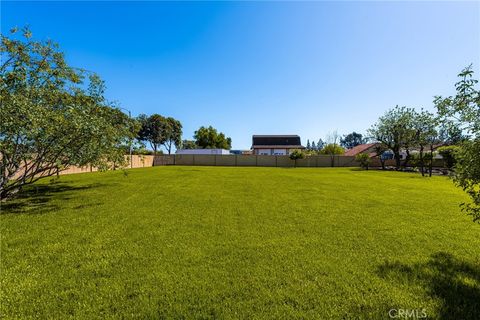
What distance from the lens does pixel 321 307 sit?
2.46m

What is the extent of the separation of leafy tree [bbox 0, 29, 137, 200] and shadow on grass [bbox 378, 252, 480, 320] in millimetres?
7272

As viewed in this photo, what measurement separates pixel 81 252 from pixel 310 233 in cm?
390

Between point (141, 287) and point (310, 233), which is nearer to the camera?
point (141, 287)

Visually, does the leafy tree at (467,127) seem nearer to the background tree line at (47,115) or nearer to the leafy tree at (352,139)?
the background tree line at (47,115)

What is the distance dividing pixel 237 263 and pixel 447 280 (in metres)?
2.61

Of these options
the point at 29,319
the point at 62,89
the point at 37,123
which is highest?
the point at 62,89

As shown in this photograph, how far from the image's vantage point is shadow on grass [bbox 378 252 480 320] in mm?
2434

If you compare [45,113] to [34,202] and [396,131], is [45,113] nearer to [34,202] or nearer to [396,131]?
[34,202]

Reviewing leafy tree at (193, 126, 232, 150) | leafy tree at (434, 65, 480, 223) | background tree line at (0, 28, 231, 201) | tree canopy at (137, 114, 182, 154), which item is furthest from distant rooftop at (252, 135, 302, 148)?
leafy tree at (434, 65, 480, 223)

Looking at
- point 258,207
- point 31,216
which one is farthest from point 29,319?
point 258,207

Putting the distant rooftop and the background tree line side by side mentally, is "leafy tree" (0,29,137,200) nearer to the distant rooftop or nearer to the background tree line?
the background tree line

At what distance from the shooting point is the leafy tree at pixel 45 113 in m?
5.60

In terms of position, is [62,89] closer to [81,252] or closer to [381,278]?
[81,252]

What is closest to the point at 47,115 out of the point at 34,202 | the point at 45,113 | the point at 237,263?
the point at 45,113
